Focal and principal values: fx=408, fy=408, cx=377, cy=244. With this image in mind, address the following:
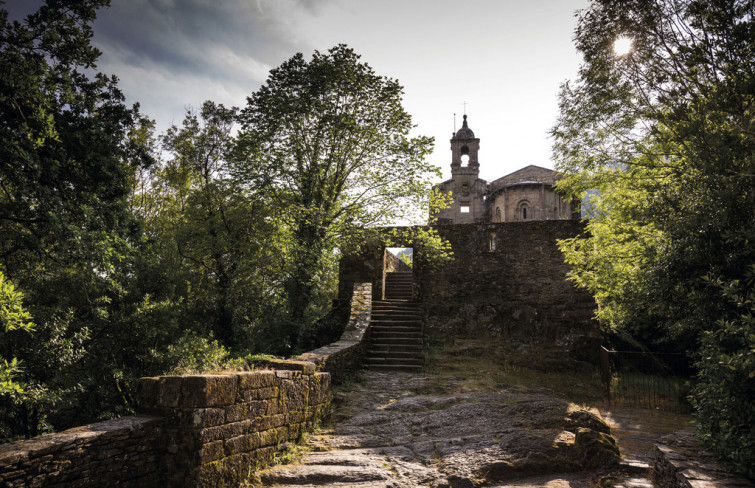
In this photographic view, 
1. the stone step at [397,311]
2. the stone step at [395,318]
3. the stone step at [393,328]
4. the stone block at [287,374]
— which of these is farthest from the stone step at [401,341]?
the stone block at [287,374]

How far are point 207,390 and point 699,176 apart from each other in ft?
21.2

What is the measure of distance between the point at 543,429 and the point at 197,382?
4.60 meters

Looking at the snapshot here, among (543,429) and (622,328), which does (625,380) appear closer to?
(622,328)

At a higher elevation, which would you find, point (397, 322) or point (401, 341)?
point (397, 322)

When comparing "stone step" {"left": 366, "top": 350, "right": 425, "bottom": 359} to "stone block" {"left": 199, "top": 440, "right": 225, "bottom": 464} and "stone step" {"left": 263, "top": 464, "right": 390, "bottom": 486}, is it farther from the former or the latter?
"stone block" {"left": 199, "top": 440, "right": 225, "bottom": 464}

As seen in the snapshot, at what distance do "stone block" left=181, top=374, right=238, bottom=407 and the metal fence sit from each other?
8391 mm

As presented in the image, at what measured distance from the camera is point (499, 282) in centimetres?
1588

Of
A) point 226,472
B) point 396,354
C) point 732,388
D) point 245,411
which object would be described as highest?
point 732,388

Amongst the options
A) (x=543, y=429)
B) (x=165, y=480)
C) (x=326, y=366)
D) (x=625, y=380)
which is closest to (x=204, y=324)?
(x=326, y=366)

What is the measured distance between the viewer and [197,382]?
434cm

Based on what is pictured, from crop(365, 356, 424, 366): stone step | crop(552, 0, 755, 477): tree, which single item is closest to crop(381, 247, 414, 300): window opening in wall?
crop(365, 356, 424, 366): stone step

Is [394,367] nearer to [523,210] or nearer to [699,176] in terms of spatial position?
[699,176]

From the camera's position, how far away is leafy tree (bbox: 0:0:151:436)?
731 cm

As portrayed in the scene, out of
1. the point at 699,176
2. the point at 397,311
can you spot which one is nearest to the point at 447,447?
the point at 699,176
